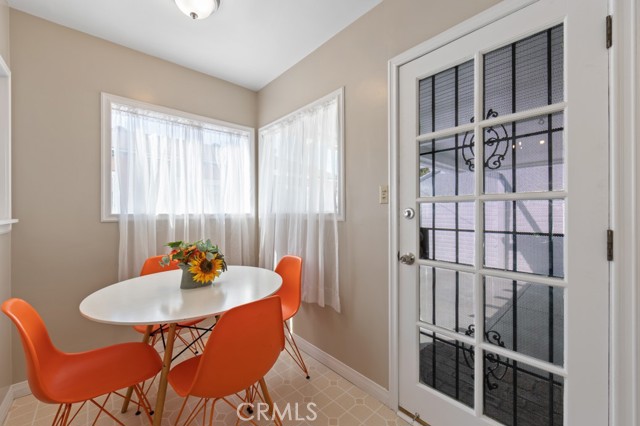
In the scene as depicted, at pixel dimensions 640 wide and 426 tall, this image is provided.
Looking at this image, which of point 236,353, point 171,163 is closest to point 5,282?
point 171,163

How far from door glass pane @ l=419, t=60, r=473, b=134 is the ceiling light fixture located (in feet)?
4.78

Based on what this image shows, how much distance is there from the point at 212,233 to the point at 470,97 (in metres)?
2.49

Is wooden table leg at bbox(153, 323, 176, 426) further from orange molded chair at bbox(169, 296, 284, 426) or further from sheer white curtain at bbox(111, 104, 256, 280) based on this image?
sheer white curtain at bbox(111, 104, 256, 280)

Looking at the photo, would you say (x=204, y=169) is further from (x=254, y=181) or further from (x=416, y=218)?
(x=416, y=218)

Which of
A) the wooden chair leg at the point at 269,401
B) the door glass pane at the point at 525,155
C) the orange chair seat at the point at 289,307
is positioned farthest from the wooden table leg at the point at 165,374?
the door glass pane at the point at 525,155

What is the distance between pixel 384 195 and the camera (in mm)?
1789

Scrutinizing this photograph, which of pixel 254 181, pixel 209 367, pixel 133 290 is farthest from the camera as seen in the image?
pixel 254 181

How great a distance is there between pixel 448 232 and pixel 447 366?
2.54ft

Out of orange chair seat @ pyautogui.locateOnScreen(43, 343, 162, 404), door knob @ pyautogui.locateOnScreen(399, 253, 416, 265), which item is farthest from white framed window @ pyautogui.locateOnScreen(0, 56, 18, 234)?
door knob @ pyautogui.locateOnScreen(399, 253, 416, 265)

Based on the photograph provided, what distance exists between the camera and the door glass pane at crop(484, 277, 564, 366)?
116 centimetres

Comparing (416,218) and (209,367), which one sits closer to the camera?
(209,367)

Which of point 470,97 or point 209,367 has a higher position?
point 470,97

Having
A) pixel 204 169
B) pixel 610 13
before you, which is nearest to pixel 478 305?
pixel 610 13

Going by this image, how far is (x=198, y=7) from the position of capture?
174 centimetres
